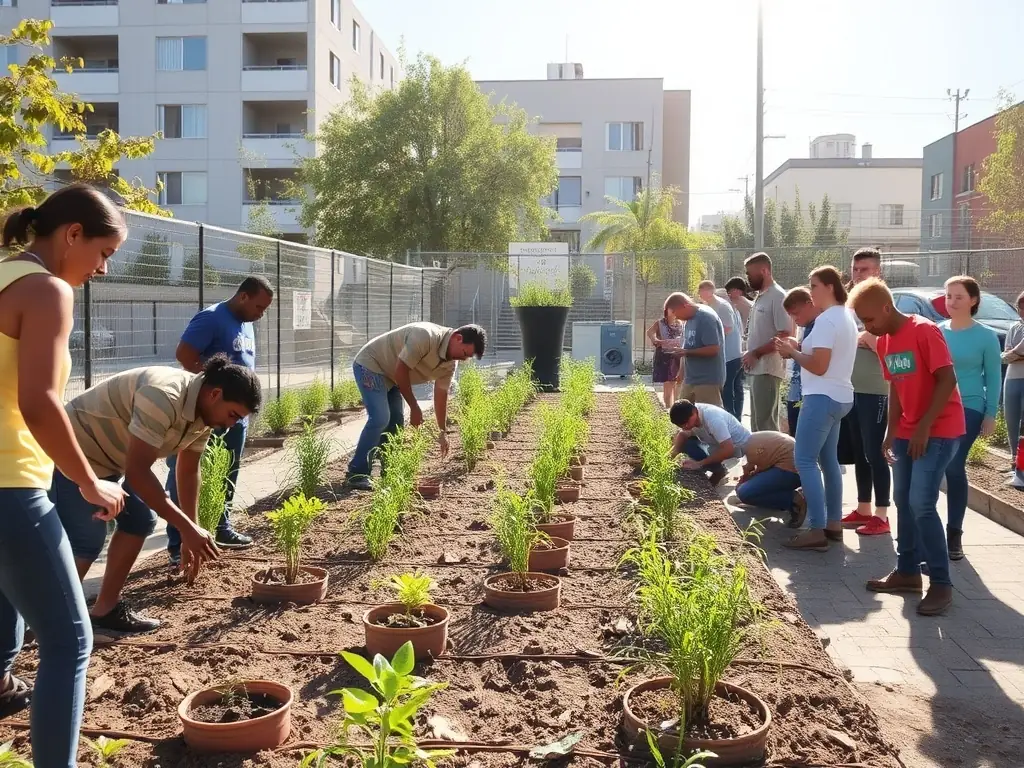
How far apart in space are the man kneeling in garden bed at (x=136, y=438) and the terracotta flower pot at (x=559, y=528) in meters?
2.23

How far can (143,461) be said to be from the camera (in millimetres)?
3641

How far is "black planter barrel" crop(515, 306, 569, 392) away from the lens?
50.4 ft

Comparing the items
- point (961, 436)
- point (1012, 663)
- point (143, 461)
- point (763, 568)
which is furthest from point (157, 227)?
point (1012, 663)

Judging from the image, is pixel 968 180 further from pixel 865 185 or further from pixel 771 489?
pixel 771 489

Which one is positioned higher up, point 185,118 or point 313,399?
point 185,118

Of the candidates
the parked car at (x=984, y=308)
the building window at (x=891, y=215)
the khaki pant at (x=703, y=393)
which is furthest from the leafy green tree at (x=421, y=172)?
the building window at (x=891, y=215)

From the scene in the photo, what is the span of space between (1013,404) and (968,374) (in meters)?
2.77

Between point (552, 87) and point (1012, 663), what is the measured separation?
42401mm

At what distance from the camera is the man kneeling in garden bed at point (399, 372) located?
22.9 ft

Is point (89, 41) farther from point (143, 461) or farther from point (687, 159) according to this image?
point (143, 461)

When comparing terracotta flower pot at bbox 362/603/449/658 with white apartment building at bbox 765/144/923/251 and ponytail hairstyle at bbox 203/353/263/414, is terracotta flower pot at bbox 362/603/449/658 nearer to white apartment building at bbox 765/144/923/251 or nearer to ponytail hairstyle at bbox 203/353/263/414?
ponytail hairstyle at bbox 203/353/263/414

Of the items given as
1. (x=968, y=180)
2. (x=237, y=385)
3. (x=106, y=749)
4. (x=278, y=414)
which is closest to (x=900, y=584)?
(x=237, y=385)

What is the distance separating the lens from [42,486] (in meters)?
2.39

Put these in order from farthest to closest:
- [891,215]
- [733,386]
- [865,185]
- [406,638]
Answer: [865,185] < [891,215] < [733,386] < [406,638]
